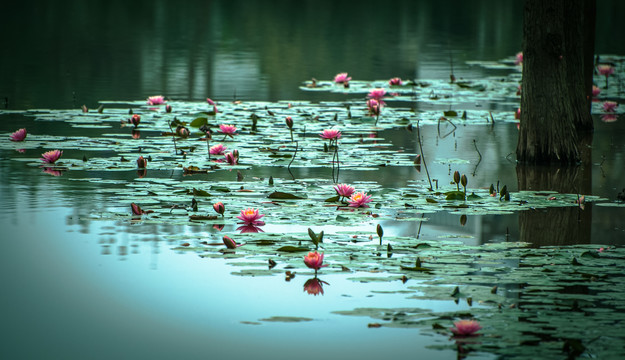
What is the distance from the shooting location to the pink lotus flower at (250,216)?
15.8 feet

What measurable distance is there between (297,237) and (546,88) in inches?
126

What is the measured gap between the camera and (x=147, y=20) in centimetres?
2703

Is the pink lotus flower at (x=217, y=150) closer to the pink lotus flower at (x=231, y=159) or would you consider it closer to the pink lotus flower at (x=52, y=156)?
the pink lotus flower at (x=231, y=159)

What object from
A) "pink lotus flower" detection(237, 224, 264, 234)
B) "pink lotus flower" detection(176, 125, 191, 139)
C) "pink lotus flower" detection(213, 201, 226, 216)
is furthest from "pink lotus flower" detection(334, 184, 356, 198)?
"pink lotus flower" detection(176, 125, 191, 139)

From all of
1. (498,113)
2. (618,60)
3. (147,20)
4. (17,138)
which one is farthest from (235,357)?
(147,20)

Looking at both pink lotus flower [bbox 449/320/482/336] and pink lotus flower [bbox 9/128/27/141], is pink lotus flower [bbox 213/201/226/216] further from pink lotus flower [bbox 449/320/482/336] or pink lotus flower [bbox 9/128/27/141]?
pink lotus flower [bbox 9/128/27/141]

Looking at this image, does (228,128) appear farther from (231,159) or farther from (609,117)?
(609,117)

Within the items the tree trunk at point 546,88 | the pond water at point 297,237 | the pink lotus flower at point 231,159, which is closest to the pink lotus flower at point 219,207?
the pond water at point 297,237

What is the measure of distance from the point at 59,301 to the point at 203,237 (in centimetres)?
103

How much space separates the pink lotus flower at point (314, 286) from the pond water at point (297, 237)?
0.06 ft

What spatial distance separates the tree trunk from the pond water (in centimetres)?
25

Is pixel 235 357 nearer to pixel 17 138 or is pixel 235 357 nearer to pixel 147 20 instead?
pixel 17 138

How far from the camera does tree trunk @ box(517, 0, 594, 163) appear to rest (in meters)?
7.07

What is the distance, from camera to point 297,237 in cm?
471
